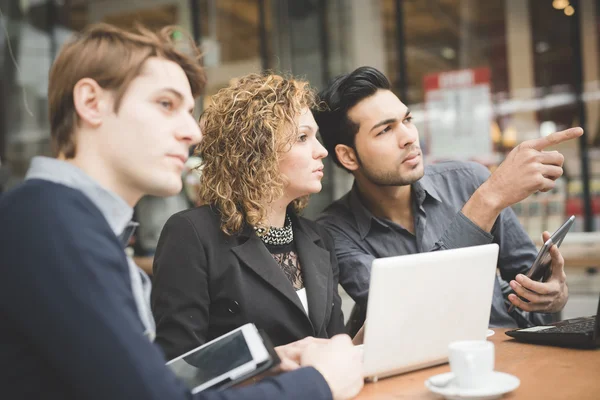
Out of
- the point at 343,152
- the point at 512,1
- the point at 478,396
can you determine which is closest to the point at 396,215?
the point at 343,152

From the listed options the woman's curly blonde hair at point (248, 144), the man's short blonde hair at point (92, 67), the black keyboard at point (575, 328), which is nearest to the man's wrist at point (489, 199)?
the black keyboard at point (575, 328)

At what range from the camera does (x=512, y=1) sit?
245 inches

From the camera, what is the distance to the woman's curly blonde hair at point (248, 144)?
1.92 metres

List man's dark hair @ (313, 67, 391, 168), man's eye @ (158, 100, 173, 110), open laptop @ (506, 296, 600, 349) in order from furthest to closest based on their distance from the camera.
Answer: man's dark hair @ (313, 67, 391, 168), open laptop @ (506, 296, 600, 349), man's eye @ (158, 100, 173, 110)

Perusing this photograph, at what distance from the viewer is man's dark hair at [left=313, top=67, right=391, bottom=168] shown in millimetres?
2436

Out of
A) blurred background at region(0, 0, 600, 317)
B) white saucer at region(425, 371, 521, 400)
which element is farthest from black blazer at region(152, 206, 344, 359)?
blurred background at region(0, 0, 600, 317)

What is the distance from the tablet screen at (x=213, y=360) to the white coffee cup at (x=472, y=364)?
388 millimetres

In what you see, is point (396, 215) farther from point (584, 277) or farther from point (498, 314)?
point (584, 277)

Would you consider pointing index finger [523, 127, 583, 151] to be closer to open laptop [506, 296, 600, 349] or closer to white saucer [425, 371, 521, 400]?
open laptop [506, 296, 600, 349]

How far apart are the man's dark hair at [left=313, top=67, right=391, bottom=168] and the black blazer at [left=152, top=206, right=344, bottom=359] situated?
799 mm

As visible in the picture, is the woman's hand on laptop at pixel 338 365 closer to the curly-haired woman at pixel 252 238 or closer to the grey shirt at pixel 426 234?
the curly-haired woman at pixel 252 238

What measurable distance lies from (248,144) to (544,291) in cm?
103

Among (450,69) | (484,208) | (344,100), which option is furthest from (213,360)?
(450,69)

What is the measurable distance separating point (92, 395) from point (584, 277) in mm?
5429
